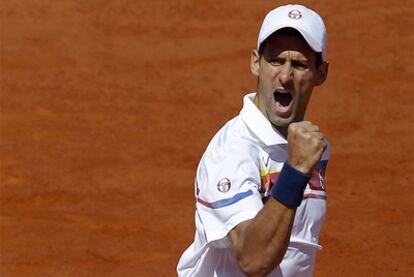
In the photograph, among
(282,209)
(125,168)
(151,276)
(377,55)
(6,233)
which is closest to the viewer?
(282,209)

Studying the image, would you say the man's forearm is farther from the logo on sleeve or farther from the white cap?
the white cap

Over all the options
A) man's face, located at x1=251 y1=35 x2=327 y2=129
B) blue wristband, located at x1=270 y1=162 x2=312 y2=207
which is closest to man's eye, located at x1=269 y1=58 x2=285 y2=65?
man's face, located at x1=251 y1=35 x2=327 y2=129

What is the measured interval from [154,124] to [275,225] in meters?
7.05

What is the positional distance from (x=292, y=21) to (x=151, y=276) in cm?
488

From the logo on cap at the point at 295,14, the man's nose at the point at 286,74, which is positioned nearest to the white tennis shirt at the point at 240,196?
the man's nose at the point at 286,74

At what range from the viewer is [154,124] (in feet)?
37.4

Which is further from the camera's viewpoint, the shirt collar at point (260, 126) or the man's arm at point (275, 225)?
the shirt collar at point (260, 126)

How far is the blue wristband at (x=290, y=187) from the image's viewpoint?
4426 millimetres

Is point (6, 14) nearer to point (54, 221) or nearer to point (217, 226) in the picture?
point (54, 221)

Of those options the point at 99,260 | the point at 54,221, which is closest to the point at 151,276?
the point at 99,260

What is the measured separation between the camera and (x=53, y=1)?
1289 centimetres

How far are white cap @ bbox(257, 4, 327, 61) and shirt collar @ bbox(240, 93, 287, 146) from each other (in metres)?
0.31

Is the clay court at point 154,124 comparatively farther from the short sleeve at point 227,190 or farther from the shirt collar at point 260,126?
the short sleeve at point 227,190

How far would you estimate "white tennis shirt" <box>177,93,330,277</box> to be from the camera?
4703mm
